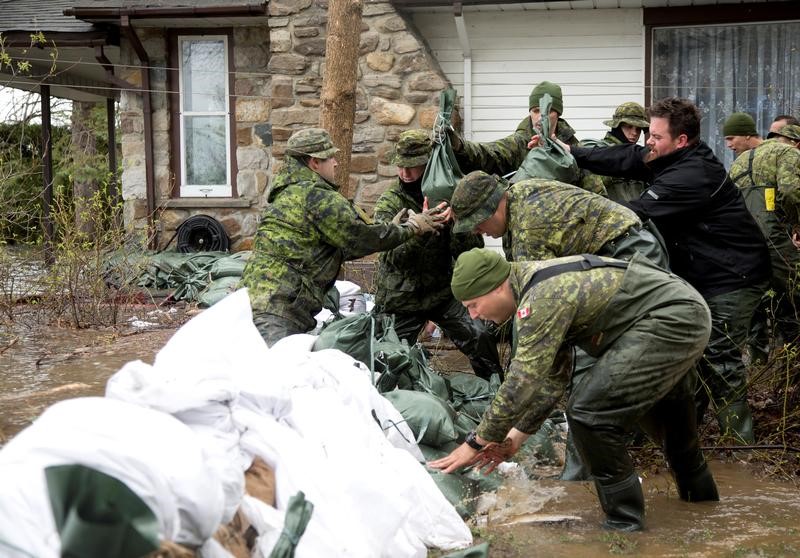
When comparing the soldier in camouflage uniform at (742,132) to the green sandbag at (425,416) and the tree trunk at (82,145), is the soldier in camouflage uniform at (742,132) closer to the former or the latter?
the green sandbag at (425,416)

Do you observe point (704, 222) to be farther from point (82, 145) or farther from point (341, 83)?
point (82, 145)

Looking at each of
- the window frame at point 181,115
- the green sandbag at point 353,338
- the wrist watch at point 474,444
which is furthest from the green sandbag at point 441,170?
the window frame at point 181,115

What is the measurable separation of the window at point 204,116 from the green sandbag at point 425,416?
737cm

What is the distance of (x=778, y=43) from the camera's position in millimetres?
9867

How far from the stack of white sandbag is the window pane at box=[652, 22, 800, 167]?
7.15 meters

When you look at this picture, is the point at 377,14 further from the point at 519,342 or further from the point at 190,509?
the point at 190,509

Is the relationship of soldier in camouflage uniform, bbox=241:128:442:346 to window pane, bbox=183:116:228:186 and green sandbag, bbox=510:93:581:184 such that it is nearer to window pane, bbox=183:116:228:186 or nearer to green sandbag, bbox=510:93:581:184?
green sandbag, bbox=510:93:581:184

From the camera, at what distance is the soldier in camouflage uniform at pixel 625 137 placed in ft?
21.1

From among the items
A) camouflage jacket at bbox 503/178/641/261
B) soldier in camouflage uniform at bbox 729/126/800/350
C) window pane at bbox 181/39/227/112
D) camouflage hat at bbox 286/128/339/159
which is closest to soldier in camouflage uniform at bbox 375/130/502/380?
camouflage hat at bbox 286/128/339/159

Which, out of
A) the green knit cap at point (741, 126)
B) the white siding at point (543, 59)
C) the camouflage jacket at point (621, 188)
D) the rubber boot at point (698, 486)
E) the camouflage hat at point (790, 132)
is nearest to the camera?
the rubber boot at point (698, 486)

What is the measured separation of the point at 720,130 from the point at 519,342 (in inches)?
289

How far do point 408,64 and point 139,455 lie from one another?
7.96 metres

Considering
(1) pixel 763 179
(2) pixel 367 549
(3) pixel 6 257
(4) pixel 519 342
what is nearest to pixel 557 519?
(4) pixel 519 342

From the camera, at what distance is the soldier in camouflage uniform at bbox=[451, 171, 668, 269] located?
4504 mm
